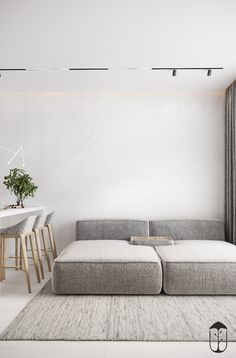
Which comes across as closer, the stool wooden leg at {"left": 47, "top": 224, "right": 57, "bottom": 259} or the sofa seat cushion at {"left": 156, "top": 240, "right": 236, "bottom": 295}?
the sofa seat cushion at {"left": 156, "top": 240, "right": 236, "bottom": 295}

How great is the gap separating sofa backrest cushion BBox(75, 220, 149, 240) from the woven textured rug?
1593 millimetres

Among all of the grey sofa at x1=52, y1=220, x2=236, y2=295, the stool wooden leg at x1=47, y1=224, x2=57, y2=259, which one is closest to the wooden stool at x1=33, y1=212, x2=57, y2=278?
the stool wooden leg at x1=47, y1=224, x2=57, y2=259

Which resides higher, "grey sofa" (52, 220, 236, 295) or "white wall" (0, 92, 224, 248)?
"white wall" (0, 92, 224, 248)

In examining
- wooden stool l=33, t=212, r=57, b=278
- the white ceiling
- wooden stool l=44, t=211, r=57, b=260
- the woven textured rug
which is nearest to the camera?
the woven textured rug

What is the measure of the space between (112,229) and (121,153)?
3.62ft

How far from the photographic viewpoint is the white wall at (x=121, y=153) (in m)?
5.75

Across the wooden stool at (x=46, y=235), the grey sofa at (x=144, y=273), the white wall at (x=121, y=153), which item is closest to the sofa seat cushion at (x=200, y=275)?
the grey sofa at (x=144, y=273)

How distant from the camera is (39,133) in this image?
19.1 feet

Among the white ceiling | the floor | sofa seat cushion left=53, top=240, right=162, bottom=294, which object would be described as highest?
the white ceiling

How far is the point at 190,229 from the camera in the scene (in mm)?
5453

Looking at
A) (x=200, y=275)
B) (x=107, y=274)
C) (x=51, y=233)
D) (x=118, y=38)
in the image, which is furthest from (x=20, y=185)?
(x=200, y=275)

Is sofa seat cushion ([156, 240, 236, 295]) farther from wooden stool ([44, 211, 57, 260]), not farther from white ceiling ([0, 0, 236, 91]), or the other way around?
white ceiling ([0, 0, 236, 91])

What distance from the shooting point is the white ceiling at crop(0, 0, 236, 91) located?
326cm

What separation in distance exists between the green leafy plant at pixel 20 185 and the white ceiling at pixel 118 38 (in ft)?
4.05
